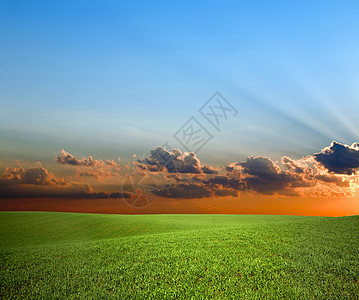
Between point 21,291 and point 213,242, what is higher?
point 213,242

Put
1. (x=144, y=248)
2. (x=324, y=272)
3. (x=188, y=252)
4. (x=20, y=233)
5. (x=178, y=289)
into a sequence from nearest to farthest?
(x=178, y=289) → (x=324, y=272) → (x=188, y=252) → (x=144, y=248) → (x=20, y=233)

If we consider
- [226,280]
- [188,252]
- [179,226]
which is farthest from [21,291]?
[179,226]

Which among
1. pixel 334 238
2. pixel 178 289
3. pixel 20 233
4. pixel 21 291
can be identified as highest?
pixel 334 238

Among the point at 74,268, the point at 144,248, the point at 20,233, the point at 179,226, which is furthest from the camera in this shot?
the point at 179,226

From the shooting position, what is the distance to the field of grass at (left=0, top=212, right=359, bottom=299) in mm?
8961

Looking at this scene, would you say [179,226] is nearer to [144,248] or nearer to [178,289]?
[144,248]

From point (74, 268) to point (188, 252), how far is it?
17.3 ft

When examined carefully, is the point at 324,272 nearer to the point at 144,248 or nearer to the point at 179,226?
the point at 144,248

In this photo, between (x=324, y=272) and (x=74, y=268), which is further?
(x=74, y=268)

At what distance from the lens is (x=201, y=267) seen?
34.4 ft

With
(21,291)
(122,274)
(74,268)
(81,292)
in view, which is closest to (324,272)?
(122,274)

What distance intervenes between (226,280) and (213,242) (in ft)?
14.2

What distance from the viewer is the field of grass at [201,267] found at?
896 cm

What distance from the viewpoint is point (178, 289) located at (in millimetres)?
8945
